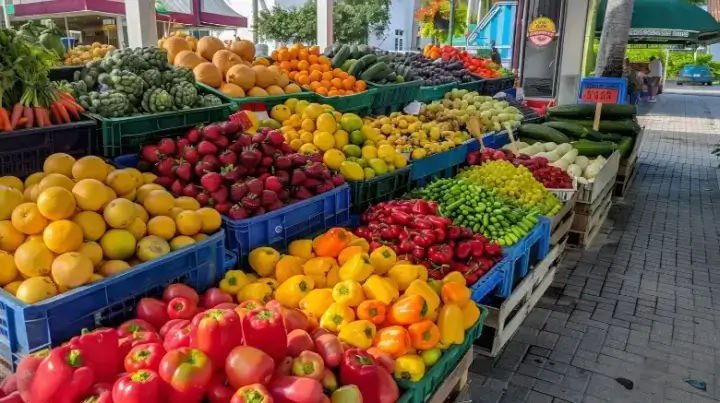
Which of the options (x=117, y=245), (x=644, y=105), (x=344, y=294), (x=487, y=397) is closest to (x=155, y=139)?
(x=117, y=245)

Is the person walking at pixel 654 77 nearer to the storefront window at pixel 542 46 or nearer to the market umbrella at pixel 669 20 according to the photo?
the market umbrella at pixel 669 20

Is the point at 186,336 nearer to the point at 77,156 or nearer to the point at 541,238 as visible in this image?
the point at 77,156

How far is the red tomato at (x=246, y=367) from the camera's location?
1.65 m

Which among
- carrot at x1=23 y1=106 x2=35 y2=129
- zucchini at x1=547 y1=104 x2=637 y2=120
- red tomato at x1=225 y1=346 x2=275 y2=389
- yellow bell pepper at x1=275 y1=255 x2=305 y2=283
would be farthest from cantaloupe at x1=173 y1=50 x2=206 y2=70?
zucchini at x1=547 y1=104 x2=637 y2=120

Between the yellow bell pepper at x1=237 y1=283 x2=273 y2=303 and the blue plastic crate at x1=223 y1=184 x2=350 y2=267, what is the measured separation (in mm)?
393

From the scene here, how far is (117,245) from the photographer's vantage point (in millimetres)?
2387

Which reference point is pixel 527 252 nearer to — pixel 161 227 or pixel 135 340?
pixel 161 227

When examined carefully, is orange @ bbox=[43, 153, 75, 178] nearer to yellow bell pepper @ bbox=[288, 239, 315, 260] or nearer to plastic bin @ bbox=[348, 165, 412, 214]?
yellow bell pepper @ bbox=[288, 239, 315, 260]

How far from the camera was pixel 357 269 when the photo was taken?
2.72 m

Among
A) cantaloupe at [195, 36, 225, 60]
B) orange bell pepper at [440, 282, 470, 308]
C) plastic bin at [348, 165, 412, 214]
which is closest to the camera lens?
orange bell pepper at [440, 282, 470, 308]

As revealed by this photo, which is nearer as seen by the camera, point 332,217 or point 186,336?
point 186,336

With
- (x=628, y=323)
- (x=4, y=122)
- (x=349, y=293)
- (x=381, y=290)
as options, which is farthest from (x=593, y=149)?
(x=4, y=122)

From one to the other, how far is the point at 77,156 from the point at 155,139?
1.63 ft

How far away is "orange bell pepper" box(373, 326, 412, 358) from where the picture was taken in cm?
228
